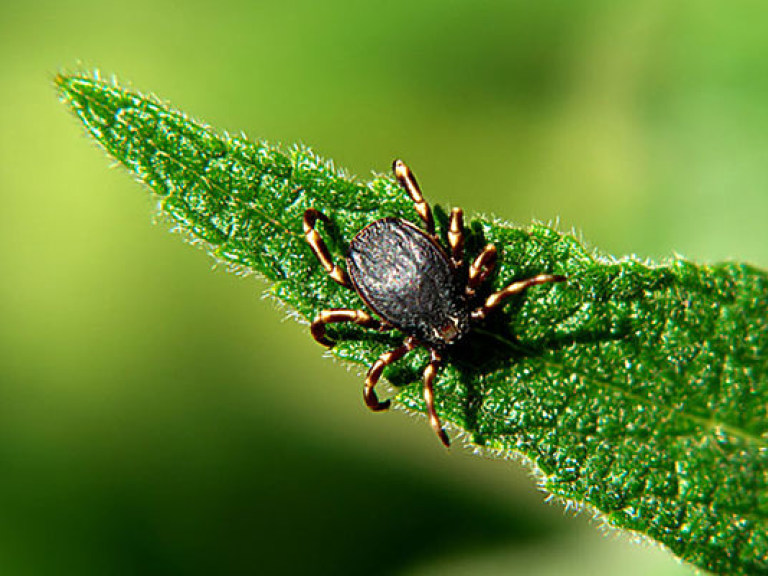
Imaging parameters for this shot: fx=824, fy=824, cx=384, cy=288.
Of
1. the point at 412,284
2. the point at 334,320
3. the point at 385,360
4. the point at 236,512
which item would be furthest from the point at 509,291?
the point at 236,512

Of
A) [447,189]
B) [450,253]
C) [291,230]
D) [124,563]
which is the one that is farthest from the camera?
[447,189]

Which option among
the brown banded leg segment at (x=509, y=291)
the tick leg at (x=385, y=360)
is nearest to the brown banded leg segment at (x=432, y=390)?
the tick leg at (x=385, y=360)

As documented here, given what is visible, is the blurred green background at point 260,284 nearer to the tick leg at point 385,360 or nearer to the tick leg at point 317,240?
the tick leg at point 385,360

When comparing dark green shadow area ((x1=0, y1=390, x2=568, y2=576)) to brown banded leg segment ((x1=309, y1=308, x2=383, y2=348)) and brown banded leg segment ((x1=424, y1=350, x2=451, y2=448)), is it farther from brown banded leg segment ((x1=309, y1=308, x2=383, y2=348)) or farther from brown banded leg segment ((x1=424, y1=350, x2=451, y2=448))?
brown banded leg segment ((x1=309, y1=308, x2=383, y2=348))

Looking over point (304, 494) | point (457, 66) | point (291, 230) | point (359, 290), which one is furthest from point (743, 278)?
point (457, 66)

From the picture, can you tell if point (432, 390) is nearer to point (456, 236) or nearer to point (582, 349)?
point (582, 349)

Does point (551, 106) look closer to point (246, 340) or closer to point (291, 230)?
point (246, 340)
